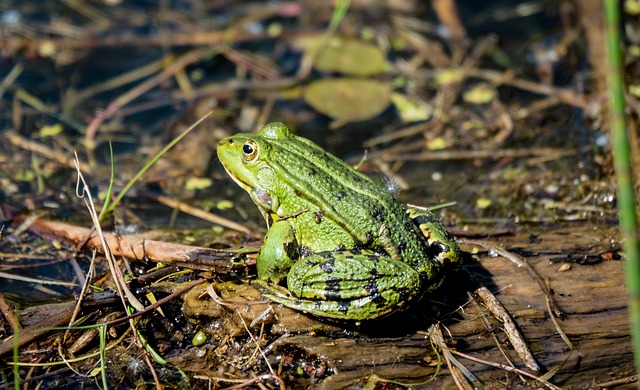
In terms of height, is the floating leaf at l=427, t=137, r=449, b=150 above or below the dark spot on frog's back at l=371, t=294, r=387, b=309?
above

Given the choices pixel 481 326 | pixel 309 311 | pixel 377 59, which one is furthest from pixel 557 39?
→ pixel 309 311

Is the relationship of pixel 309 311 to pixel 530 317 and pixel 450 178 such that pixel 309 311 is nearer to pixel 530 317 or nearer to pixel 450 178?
pixel 530 317

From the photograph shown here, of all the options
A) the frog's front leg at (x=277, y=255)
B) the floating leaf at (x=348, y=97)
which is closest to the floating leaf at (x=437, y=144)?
the floating leaf at (x=348, y=97)

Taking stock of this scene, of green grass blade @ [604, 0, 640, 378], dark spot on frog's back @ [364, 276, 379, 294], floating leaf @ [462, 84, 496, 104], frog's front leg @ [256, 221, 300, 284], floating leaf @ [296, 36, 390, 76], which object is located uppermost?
green grass blade @ [604, 0, 640, 378]

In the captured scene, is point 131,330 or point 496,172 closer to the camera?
point 131,330

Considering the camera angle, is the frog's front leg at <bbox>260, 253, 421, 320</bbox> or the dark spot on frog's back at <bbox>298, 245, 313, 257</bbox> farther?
the dark spot on frog's back at <bbox>298, 245, 313, 257</bbox>

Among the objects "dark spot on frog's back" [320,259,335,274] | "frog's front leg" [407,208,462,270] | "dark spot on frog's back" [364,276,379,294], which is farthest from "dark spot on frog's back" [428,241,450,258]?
"dark spot on frog's back" [320,259,335,274]

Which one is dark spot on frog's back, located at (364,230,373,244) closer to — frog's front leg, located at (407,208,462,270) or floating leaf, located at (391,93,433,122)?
frog's front leg, located at (407,208,462,270)
